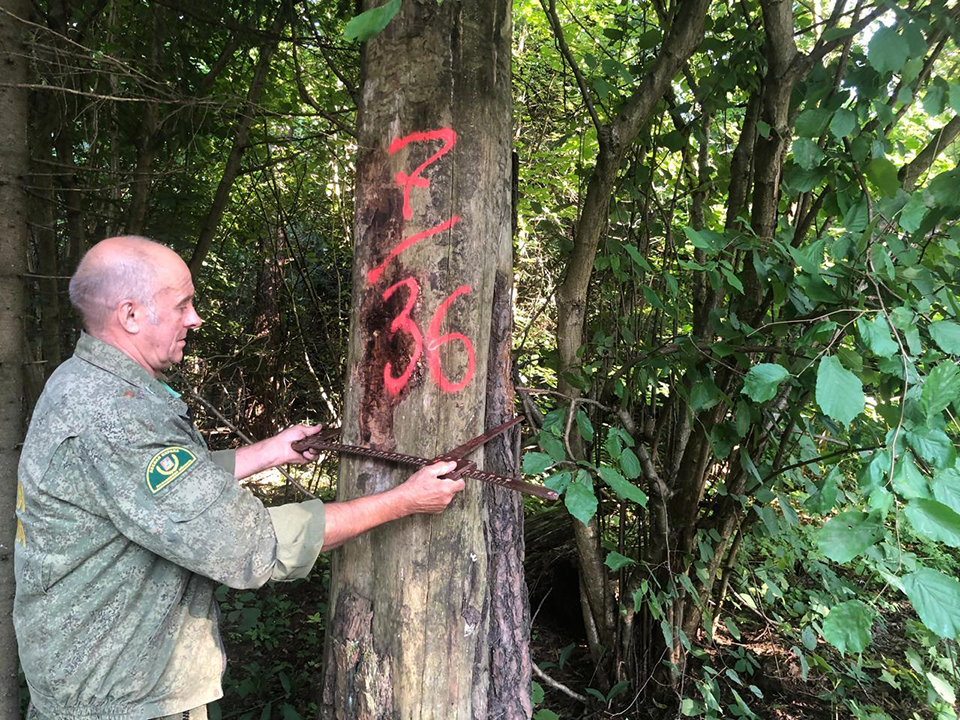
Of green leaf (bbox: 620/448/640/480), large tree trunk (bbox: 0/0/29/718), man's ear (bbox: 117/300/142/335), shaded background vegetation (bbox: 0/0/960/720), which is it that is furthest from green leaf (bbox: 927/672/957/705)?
large tree trunk (bbox: 0/0/29/718)

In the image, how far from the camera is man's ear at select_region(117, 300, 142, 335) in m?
1.46

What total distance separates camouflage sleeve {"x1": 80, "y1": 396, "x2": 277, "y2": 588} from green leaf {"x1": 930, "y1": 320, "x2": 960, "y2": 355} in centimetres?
150

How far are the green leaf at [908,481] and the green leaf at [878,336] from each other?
0.84 feet

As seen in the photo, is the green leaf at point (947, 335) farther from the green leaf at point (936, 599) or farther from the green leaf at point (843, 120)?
the green leaf at point (843, 120)

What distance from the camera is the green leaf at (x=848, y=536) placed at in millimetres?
1037

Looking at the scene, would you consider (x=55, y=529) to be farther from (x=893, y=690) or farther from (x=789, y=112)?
(x=893, y=690)

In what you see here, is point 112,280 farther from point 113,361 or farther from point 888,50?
point 888,50

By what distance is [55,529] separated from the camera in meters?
1.36

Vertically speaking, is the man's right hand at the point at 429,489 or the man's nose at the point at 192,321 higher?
the man's nose at the point at 192,321

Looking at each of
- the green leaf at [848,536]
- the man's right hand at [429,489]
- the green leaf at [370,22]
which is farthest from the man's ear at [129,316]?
the green leaf at [848,536]

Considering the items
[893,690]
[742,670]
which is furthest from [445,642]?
[893,690]

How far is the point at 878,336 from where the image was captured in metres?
1.29

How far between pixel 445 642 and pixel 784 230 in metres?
1.71

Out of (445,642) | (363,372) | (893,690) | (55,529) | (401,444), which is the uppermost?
(363,372)
